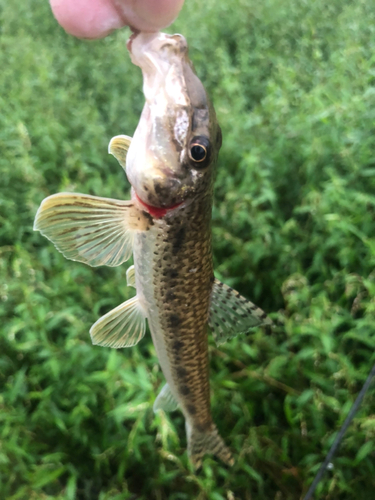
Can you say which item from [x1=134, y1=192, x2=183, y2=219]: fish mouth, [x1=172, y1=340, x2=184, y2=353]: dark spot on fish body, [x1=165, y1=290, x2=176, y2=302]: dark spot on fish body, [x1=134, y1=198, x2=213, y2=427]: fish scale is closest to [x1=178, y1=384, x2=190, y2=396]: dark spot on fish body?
[x1=134, y1=198, x2=213, y2=427]: fish scale

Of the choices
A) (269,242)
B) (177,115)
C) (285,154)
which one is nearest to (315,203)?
(269,242)

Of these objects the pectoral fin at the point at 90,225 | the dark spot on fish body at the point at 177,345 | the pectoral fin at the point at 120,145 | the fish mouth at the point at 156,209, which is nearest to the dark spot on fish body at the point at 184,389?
the dark spot on fish body at the point at 177,345

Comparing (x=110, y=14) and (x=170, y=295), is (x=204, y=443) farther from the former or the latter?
(x=110, y=14)

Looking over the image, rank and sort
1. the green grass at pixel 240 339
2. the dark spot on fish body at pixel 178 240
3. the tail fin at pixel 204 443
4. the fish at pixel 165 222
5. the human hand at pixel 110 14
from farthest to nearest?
the green grass at pixel 240 339 < the tail fin at pixel 204 443 < the dark spot on fish body at pixel 178 240 < the fish at pixel 165 222 < the human hand at pixel 110 14

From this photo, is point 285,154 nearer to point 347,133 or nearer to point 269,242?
point 347,133

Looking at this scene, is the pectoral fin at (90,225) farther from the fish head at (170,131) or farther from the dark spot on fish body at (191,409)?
the dark spot on fish body at (191,409)

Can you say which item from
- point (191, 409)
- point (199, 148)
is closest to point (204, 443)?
point (191, 409)
